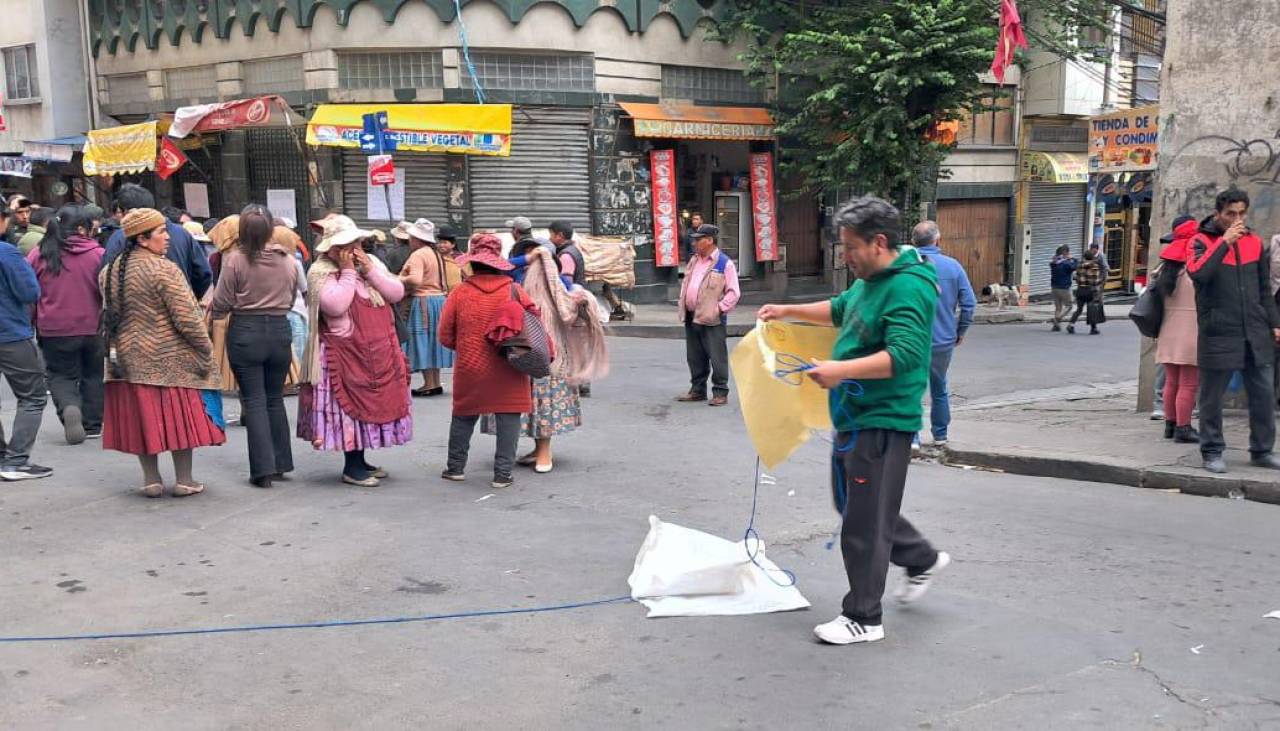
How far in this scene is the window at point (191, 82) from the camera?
2203cm

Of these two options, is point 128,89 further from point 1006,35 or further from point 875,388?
point 875,388

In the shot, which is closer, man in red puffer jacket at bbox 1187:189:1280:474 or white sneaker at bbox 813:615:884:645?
white sneaker at bbox 813:615:884:645

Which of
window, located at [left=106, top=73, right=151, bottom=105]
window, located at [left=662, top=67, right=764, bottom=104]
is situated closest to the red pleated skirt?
window, located at [left=662, top=67, right=764, bottom=104]

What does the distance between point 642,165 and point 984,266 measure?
9863 millimetres

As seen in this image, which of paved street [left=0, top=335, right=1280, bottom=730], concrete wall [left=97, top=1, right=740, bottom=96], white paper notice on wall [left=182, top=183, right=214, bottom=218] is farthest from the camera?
white paper notice on wall [left=182, top=183, right=214, bottom=218]

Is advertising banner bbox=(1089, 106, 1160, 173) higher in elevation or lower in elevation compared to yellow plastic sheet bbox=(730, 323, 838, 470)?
higher

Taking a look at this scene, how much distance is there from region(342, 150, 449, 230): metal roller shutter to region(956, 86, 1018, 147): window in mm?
11742

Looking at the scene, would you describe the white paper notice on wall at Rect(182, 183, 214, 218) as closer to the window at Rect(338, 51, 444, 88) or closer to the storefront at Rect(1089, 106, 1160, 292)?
the window at Rect(338, 51, 444, 88)

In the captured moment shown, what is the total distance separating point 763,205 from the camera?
22609mm

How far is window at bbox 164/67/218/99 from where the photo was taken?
22031 mm

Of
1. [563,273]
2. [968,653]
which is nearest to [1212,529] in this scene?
[968,653]

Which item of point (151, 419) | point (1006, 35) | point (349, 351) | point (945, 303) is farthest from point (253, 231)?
point (1006, 35)

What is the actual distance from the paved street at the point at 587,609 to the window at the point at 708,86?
1422 cm

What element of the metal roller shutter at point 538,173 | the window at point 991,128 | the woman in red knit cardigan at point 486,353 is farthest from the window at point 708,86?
the woman in red knit cardigan at point 486,353
